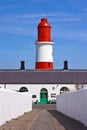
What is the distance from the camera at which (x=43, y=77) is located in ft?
294

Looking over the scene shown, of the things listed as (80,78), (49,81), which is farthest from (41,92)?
(80,78)

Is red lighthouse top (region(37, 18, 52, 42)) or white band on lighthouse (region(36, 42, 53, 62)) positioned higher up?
red lighthouse top (region(37, 18, 52, 42))

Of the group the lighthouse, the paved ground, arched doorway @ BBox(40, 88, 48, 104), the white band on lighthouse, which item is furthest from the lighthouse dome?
the paved ground

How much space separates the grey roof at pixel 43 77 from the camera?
8844 centimetres

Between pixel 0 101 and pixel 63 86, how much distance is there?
66810 mm

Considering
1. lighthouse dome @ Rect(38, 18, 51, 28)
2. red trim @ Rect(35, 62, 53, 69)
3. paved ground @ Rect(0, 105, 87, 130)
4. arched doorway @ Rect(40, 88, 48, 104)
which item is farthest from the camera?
red trim @ Rect(35, 62, 53, 69)

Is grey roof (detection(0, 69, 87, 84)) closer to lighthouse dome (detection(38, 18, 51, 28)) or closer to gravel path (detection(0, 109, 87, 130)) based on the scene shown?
lighthouse dome (detection(38, 18, 51, 28))

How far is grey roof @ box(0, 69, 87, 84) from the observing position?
8844cm

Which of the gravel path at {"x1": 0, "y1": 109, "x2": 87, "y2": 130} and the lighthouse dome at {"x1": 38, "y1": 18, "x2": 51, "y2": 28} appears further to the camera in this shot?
the lighthouse dome at {"x1": 38, "y1": 18, "x2": 51, "y2": 28}

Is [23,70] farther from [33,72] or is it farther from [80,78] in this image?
[80,78]

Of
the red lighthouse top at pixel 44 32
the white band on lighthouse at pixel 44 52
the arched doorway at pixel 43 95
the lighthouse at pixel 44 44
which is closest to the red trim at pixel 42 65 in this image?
the lighthouse at pixel 44 44

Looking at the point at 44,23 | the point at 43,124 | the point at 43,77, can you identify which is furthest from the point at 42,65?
the point at 43,124

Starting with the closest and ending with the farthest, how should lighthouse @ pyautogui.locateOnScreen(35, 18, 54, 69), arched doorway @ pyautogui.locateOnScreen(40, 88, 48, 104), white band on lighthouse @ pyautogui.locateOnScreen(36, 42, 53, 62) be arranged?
1. lighthouse @ pyautogui.locateOnScreen(35, 18, 54, 69)
2. white band on lighthouse @ pyautogui.locateOnScreen(36, 42, 53, 62)
3. arched doorway @ pyautogui.locateOnScreen(40, 88, 48, 104)

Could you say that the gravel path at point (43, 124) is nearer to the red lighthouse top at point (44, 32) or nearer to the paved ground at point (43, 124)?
the paved ground at point (43, 124)
